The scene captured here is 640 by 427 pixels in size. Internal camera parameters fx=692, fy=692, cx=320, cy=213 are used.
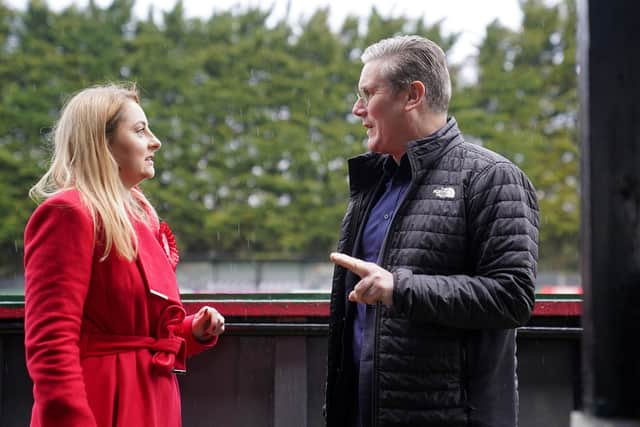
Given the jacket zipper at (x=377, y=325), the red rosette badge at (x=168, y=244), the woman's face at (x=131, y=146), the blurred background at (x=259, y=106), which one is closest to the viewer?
the jacket zipper at (x=377, y=325)

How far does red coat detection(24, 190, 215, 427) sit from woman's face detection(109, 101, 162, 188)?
182mm

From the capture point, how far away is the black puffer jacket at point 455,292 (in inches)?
71.9

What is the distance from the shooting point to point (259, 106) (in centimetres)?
2136

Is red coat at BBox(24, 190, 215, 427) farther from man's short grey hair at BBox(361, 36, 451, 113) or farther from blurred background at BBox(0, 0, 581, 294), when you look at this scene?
blurred background at BBox(0, 0, 581, 294)

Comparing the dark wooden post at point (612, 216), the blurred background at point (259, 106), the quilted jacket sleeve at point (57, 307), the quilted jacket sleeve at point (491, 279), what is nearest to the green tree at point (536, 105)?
the blurred background at point (259, 106)

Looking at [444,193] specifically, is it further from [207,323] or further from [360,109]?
[207,323]

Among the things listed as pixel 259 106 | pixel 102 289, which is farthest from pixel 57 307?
pixel 259 106

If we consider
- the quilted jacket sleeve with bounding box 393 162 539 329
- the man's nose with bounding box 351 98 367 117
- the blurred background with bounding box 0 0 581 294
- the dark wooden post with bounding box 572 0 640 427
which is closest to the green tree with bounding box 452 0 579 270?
the blurred background with bounding box 0 0 581 294

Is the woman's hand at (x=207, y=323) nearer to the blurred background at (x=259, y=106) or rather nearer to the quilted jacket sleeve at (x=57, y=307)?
the quilted jacket sleeve at (x=57, y=307)

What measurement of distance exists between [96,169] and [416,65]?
3.30 feet

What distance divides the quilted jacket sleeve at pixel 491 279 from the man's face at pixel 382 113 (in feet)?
1.20

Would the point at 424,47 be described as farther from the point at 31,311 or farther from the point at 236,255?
the point at 236,255

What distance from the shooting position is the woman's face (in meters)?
2.12

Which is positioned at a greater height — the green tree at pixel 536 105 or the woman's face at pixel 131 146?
the green tree at pixel 536 105
